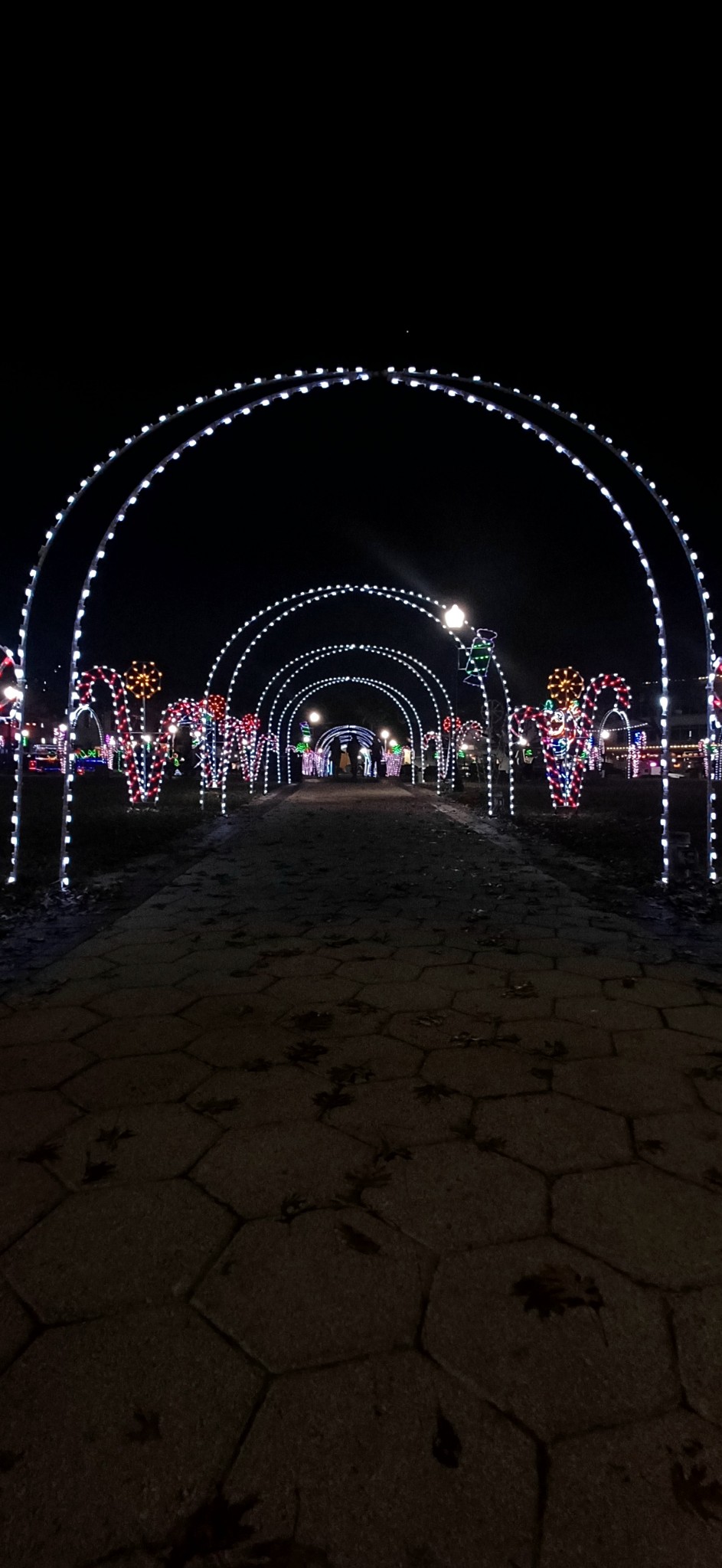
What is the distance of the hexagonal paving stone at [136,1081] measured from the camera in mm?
2980

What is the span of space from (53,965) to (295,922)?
1969 millimetres

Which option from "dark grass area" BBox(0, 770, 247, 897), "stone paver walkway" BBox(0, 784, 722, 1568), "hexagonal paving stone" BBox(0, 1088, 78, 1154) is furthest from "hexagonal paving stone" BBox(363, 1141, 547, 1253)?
"dark grass area" BBox(0, 770, 247, 897)

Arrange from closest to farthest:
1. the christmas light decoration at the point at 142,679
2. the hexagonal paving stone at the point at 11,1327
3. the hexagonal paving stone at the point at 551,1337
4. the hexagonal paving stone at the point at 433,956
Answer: the hexagonal paving stone at the point at 551,1337
the hexagonal paving stone at the point at 11,1327
the hexagonal paving stone at the point at 433,956
the christmas light decoration at the point at 142,679

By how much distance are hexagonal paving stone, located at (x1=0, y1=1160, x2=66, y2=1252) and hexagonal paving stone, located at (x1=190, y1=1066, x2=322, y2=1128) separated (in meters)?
0.63

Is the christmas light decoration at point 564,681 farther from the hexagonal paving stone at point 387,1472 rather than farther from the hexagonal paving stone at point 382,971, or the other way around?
the hexagonal paving stone at point 387,1472

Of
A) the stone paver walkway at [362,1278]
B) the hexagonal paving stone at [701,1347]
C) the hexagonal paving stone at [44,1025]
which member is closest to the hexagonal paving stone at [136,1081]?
the stone paver walkway at [362,1278]

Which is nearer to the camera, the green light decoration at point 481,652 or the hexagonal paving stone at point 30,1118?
the hexagonal paving stone at point 30,1118

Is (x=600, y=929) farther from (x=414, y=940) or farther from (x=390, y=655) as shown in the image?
(x=390, y=655)

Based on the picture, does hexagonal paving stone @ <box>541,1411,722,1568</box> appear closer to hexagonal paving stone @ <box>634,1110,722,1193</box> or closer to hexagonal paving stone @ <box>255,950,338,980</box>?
hexagonal paving stone @ <box>634,1110,722,1193</box>

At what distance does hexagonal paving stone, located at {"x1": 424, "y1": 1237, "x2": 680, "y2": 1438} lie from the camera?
5.05 feet

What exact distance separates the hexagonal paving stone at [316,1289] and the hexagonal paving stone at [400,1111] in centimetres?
51

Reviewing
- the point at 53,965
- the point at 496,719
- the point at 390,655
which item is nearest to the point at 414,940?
the point at 53,965

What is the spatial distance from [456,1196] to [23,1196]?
1.37 meters

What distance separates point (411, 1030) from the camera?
3.73 metres
